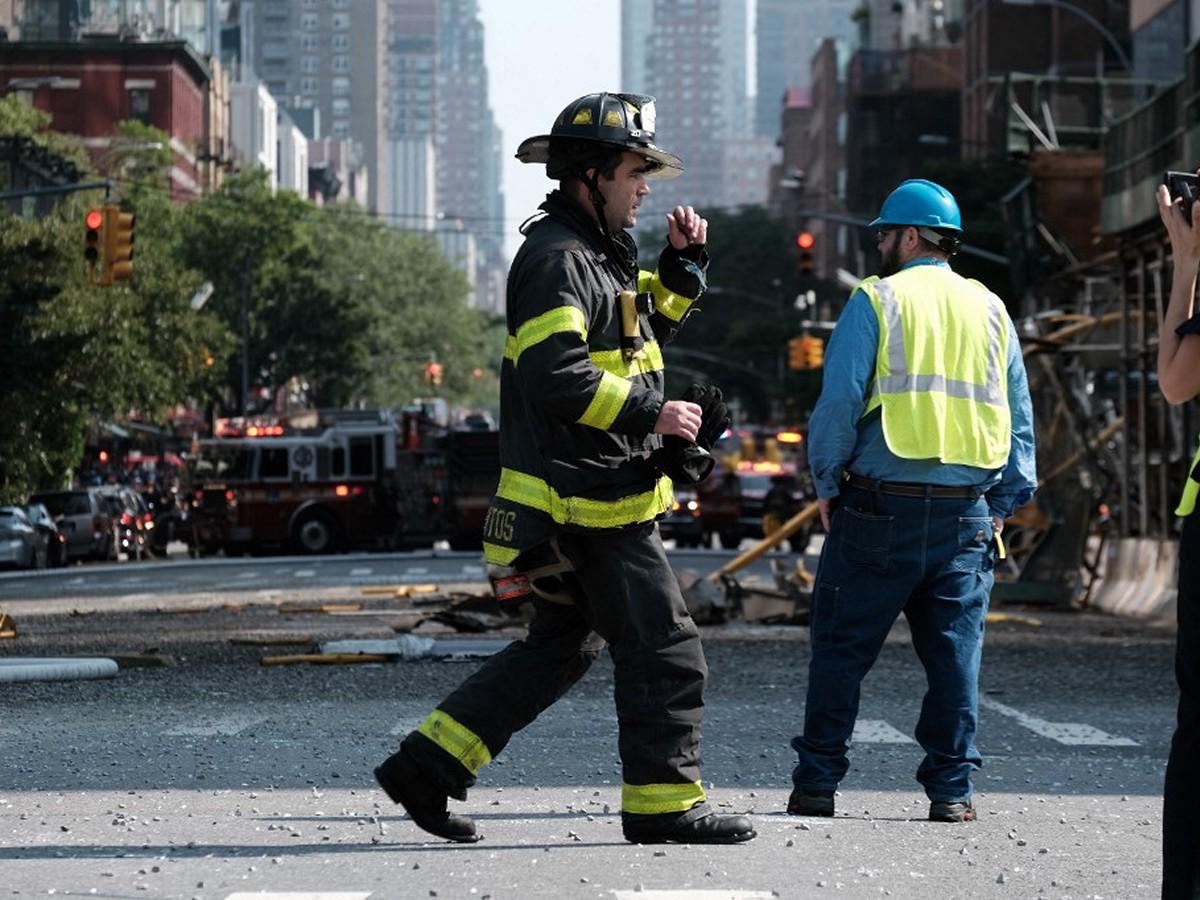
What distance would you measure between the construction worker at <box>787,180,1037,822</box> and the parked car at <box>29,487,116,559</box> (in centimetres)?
4253

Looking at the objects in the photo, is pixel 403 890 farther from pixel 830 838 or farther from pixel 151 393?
pixel 151 393

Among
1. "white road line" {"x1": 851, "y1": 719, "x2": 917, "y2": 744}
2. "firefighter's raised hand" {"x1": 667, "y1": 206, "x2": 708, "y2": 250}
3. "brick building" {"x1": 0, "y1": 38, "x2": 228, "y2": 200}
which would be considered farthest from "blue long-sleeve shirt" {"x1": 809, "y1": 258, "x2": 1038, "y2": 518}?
"brick building" {"x1": 0, "y1": 38, "x2": 228, "y2": 200}

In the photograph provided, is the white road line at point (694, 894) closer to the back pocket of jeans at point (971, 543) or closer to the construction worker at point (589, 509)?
the construction worker at point (589, 509)

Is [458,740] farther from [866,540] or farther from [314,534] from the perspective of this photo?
[314,534]

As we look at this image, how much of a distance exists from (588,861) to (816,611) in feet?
5.19

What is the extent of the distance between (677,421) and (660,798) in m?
1.02

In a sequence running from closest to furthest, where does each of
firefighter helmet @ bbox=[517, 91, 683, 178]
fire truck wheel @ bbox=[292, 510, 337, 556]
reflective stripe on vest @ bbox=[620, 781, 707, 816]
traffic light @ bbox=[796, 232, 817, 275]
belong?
reflective stripe on vest @ bbox=[620, 781, 707, 816]
firefighter helmet @ bbox=[517, 91, 683, 178]
traffic light @ bbox=[796, 232, 817, 275]
fire truck wheel @ bbox=[292, 510, 337, 556]

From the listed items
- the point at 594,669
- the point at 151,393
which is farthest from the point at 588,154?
the point at 151,393

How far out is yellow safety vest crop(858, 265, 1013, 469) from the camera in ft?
27.6

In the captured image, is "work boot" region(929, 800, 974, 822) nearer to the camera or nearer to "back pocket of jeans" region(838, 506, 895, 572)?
"back pocket of jeans" region(838, 506, 895, 572)

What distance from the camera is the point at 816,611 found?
28.0 ft

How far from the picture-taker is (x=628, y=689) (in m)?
7.45

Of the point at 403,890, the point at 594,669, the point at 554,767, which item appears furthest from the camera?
the point at 594,669

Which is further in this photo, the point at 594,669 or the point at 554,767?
the point at 594,669
